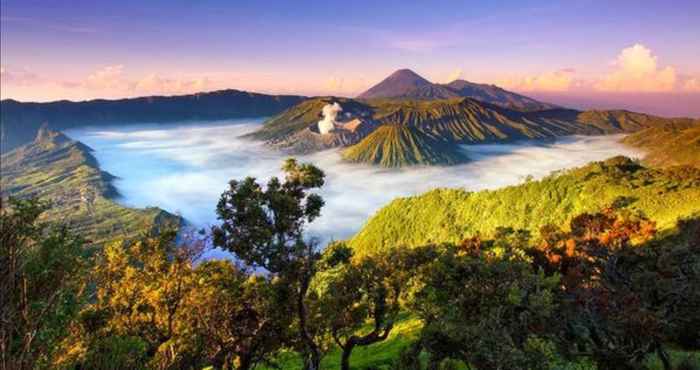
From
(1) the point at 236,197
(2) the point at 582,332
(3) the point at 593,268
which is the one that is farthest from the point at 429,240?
(1) the point at 236,197

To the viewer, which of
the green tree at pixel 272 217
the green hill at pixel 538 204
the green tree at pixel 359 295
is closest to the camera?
the green tree at pixel 272 217

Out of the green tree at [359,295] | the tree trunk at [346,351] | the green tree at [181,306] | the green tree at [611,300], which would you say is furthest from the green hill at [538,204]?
the green tree at [181,306]

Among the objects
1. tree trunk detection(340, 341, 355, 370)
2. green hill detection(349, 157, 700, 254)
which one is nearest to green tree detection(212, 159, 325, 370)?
tree trunk detection(340, 341, 355, 370)

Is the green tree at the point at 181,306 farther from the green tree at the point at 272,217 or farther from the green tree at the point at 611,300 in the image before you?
the green tree at the point at 611,300

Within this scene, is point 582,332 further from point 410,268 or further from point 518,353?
point 518,353

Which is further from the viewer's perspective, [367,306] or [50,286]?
[367,306]

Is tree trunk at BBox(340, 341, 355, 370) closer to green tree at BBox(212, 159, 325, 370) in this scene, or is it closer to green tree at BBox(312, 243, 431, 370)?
green tree at BBox(312, 243, 431, 370)
